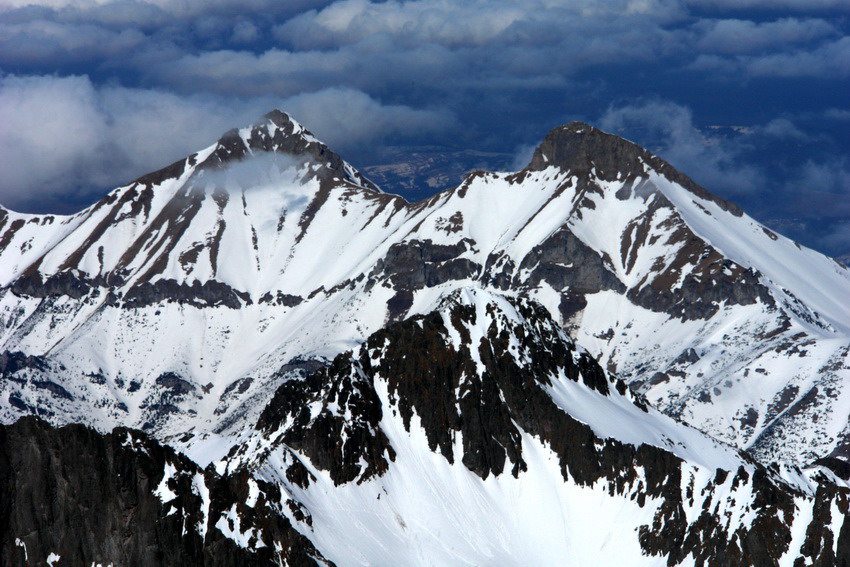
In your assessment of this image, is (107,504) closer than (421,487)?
Yes

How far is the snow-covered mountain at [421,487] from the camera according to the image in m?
128

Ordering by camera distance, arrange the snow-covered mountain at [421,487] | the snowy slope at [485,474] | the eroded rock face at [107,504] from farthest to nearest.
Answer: the snowy slope at [485,474]
the snow-covered mountain at [421,487]
the eroded rock face at [107,504]

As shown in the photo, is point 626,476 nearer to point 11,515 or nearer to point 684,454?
point 684,454

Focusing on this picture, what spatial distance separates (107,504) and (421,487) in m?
66.5

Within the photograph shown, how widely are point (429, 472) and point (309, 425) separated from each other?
23.2m

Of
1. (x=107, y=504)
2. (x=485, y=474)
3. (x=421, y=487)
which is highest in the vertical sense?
(x=485, y=474)

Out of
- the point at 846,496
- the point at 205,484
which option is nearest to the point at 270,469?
the point at 205,484

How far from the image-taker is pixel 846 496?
484 feet

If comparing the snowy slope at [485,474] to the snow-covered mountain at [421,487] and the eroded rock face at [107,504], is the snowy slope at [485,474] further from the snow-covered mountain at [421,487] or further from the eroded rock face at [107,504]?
the eroded rock face at [107,504]

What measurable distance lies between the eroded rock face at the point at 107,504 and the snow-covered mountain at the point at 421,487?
18 centimetres

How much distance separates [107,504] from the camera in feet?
420

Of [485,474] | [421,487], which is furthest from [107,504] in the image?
[485,474]

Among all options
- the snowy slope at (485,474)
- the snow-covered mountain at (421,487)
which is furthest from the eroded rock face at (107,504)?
the snowy slope at (485,474)

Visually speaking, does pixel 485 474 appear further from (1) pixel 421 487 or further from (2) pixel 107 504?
(2) pixel 107 504
